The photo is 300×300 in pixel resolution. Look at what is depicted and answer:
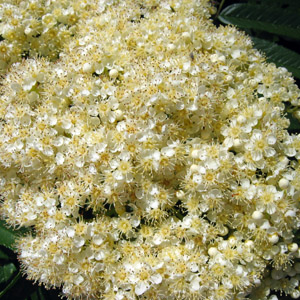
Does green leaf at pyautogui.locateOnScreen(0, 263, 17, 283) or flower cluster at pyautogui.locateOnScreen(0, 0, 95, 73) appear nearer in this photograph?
green leaf at pyautogui.locateOnScreen(0, 263, 17, 283)

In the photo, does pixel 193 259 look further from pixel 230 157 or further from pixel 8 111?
pixel 8 111

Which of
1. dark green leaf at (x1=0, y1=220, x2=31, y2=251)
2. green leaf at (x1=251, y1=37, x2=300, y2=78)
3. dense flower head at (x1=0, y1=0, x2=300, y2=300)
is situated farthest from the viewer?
green leaf at (x1=251, y1=37, x2=300, y2=78)

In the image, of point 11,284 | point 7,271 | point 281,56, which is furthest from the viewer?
point 281,56

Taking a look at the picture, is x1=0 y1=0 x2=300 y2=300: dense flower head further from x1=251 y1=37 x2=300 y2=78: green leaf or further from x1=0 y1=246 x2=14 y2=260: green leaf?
x1=251 y1=37 x2=300 y2=78: green leaf

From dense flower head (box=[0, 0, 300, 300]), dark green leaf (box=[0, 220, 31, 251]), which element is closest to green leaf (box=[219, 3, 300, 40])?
dense flower head (box=[0, 0, 300, 300])

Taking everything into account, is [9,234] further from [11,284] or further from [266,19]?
[266,19]

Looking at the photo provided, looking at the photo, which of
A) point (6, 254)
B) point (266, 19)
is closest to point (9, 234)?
point (6, 254)

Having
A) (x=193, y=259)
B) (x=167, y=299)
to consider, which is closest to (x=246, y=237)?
(x=193, y=259)
